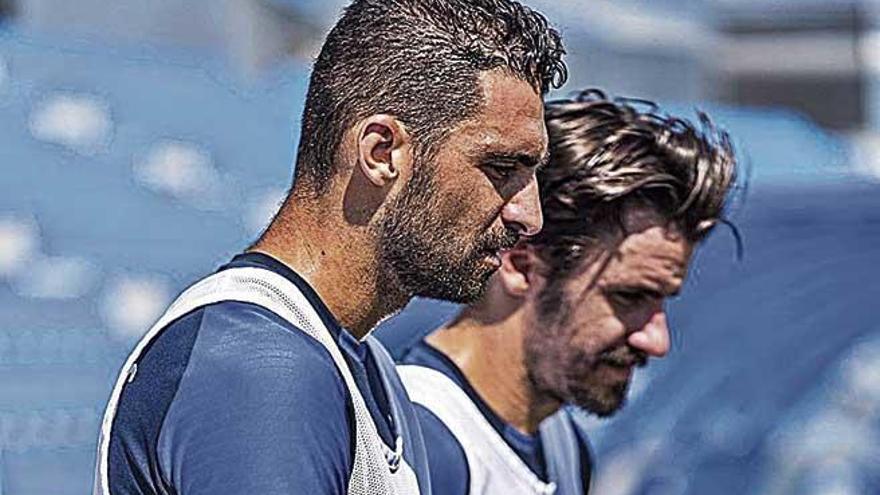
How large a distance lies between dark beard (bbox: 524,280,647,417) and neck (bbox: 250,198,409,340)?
3.37 ft

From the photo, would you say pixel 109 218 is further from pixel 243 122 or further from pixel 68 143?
pixel 243 122

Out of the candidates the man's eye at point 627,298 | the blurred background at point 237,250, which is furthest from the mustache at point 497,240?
the blurred background at point 237,250

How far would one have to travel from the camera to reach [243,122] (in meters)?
4.66

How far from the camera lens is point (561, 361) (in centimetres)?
296

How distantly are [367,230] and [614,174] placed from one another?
44.9 inches

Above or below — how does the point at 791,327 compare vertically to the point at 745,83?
above

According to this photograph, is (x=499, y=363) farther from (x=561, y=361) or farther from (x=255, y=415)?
(x=255, y=415)

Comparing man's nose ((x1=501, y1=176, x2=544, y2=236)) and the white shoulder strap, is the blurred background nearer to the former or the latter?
the white shoulder strap

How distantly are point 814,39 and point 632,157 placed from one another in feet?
62.8

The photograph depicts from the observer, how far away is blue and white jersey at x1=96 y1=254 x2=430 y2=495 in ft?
5.52

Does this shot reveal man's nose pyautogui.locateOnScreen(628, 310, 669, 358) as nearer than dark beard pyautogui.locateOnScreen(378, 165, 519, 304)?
No

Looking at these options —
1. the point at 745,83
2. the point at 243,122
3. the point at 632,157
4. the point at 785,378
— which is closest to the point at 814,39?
the point at 745,83

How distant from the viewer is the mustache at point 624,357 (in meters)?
2.98

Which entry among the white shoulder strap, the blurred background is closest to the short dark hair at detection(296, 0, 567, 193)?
the white shoulder strap
